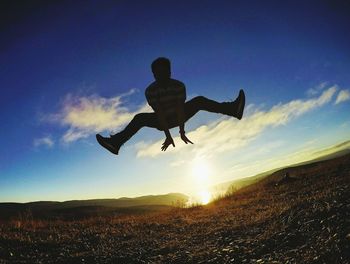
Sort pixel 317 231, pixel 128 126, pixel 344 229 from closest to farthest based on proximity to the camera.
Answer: pixel 344 229, pixel 317 231, pixel 128 126

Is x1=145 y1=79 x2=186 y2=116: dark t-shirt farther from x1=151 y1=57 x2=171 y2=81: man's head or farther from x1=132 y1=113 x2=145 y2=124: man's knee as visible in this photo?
x1=132 y1=113 x2=145 y2=124: man's knee

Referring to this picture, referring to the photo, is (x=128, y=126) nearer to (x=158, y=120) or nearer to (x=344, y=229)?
(x=158, y=120)

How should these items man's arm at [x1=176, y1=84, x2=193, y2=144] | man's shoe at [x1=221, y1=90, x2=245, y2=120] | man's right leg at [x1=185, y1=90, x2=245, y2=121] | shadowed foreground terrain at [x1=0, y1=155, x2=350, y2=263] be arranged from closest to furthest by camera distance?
shadowed foreground terrain at [x1=0, y1=155, x2=350, y2=263] < man's arm at [x1=176, y1=84, x2=193, y2=144] < man's right leg at [x1=185, y1=90, x2=245, y2=121] < man's shoe at [x1=221, y1=90, x2=245, y2=120]

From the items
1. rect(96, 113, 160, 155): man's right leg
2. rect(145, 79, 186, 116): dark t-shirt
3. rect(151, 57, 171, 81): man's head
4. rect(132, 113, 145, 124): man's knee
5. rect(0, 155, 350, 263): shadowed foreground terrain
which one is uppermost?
rect(151, 57, 171, 81): man's head

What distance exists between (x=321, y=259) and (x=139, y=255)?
14.6 feet

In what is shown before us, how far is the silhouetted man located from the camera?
640 centimetres

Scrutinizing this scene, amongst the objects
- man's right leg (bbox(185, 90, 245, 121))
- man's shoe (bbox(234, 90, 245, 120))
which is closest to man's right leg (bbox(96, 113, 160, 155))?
man's right leg (bbox(185, 90, 245, 121))

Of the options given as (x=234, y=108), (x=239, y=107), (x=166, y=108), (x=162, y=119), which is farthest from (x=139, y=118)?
(x=239, y=107)

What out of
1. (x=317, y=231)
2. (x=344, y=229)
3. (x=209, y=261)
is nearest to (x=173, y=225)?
(x=209, y=261)

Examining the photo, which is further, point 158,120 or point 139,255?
point 139,255

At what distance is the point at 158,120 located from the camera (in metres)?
6.72

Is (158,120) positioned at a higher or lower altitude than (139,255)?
higher

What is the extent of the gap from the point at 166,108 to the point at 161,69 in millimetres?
837

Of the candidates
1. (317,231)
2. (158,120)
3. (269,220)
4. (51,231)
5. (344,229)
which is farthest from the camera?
(51,231)
